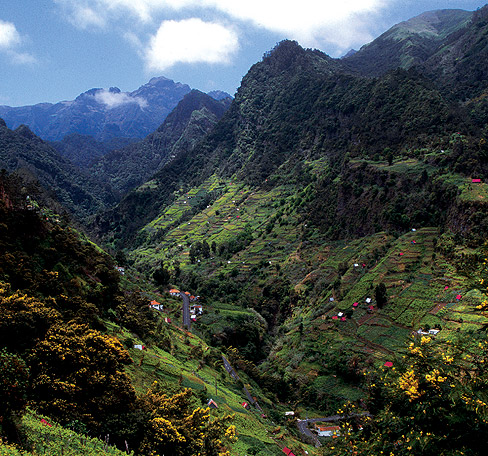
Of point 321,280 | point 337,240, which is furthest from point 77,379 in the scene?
point 337,240

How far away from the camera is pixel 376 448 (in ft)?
44.0

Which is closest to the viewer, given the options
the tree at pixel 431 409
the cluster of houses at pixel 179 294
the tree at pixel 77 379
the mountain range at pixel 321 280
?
the tree at pixel 431 409

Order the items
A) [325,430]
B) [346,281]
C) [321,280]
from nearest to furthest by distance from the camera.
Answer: [325,430] → [346,281] → [321,280]

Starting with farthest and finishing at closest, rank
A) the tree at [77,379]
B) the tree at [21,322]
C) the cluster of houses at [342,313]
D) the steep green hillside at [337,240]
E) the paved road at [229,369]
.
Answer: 1. the cluster of houses at [342,313]
2. the steep green hillside at [337,240]
3. the paved road at [229,369]
4. the tree at [21,322]
5. the tree at [77,379]

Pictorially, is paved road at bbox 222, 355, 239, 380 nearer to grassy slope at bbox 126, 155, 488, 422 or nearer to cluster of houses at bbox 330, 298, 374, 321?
grassy slope at bbox 126, 155, 488, 422

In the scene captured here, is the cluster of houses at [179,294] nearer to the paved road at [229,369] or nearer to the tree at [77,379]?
the paved road at [229,369]

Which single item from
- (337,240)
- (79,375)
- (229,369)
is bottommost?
(229,369)

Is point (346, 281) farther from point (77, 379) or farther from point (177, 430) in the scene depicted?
point (77, 379)

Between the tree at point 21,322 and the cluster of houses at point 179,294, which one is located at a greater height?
the tree at point 21,322

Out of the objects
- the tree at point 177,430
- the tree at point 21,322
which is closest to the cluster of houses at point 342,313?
the tree at point 177,430

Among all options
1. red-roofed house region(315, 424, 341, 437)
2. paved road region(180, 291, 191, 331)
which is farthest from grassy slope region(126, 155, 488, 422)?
red-roofed house region(315, 424, 341, 437)

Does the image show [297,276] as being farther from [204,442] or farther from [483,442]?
[483,442]

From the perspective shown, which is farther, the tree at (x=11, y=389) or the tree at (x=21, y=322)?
the tree at (x=21, y=322)

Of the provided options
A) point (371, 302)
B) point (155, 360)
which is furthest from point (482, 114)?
point (155, 360)
